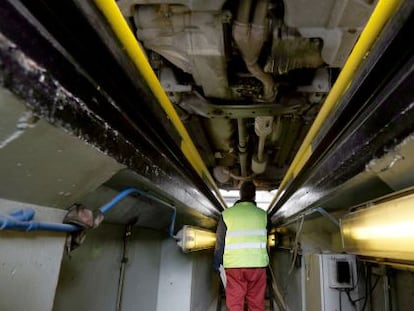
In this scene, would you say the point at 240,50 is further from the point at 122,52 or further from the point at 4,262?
the point at 4,262

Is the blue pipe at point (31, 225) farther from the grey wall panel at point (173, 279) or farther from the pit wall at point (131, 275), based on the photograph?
the grey wall panel at point (173, 279)

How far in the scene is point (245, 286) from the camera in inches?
111

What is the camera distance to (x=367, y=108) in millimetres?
891

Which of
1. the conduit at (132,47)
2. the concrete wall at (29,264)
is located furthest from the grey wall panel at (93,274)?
the conduit at (132,47)

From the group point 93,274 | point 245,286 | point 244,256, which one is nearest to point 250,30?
point 93,274

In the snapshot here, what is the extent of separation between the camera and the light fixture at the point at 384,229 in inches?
33.7

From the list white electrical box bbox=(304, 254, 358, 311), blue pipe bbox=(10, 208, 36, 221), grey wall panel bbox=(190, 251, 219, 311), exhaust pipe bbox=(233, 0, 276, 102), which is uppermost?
exhaust pipe bbox=(233, 0, 276, 102)

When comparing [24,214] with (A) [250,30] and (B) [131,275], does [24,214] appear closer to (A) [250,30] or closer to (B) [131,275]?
(A) [250,30]

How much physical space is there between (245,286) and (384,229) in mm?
2028

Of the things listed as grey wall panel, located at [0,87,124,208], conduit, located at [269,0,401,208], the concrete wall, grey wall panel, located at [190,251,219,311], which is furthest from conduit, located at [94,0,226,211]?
grey wall panel, located at [190,251,219,311]

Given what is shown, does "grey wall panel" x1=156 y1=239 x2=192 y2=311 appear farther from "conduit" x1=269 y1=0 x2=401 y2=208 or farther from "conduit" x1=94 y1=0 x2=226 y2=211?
"conduit" x1=269 y1=0 x2=401 y2=208

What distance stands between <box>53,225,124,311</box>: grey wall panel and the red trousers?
1115 millimetres

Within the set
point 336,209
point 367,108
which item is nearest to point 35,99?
point 367,108

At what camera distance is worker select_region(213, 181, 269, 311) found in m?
2.76
